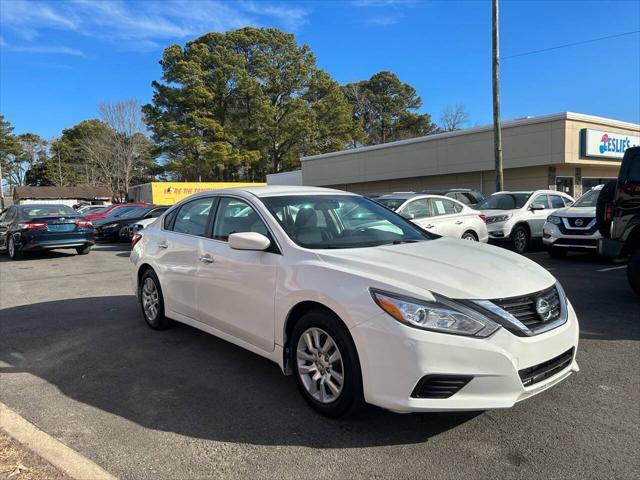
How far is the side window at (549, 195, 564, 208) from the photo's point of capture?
544 inches

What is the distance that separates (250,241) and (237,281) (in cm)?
48

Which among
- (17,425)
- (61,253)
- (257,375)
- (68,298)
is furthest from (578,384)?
(61,253)

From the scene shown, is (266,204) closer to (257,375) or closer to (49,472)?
(257,375)

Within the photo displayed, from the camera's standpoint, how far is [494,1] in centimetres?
1631

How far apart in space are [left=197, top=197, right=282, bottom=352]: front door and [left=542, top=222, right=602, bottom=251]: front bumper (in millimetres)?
8438

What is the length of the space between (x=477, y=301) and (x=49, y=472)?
8.51 ft

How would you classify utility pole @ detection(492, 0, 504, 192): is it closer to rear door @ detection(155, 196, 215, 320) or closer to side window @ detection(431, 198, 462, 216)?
side window @ detection(431, 198, 462, 216)

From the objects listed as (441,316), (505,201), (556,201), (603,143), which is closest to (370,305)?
(441,316)

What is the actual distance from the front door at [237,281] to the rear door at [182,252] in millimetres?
165

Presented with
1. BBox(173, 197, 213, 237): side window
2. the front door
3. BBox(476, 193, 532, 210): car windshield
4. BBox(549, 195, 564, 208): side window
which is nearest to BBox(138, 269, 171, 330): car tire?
BBox(173, 197, 213, 237): side window

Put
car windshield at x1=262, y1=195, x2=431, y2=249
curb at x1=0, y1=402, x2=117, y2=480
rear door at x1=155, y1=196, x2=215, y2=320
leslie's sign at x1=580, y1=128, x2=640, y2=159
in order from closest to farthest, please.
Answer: curb at x1=0, y1=402, x2=117, y2=480
car windshield at x1=262, y1=195, x2=431, y2=249
rear door at x1=155, y1=196, x2=215, y2=320
leslie's sign at x1=580, y1=128, x2=640, y2=159

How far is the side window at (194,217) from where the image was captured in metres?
4.84

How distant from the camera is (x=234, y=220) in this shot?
4.45 m

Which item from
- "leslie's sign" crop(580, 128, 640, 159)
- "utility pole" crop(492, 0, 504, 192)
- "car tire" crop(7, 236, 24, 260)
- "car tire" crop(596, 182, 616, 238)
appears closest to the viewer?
"car tire" crop(596, 182, 616, 238)
